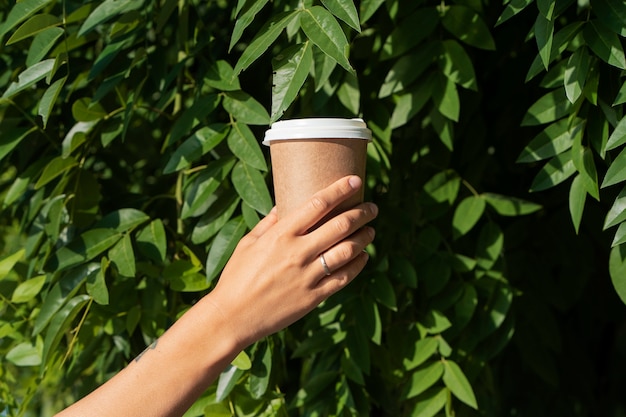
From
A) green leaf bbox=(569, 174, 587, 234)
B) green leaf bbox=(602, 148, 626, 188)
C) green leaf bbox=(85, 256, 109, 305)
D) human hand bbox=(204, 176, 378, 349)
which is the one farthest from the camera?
green leaf bbox=(85, 256, 109, 305)

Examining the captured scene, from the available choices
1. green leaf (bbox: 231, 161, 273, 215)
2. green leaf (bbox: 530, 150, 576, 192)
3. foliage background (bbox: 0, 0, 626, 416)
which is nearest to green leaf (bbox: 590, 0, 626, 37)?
foliage background (bbox: 0, 0, 626, 416)

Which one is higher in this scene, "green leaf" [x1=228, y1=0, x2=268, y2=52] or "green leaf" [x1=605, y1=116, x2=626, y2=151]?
"green leaf" [x1=228, y1=0, x2=268, y2=52]

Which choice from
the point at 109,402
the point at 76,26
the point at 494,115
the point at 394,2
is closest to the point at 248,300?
the point at 109,402

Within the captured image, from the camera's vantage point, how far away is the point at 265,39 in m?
1.16

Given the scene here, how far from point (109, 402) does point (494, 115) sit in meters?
1.21

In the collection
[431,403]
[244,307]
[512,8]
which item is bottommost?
[431,403]

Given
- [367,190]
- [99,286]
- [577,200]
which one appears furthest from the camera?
[367,190]

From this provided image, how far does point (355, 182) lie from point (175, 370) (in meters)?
0.34

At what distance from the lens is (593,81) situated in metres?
1.24

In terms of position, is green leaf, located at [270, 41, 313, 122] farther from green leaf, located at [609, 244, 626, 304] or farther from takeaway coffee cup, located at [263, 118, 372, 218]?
green leaf, located at [609, 244, 626, 304]

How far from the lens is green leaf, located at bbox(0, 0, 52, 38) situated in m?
1.32

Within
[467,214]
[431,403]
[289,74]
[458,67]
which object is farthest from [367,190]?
[289,74]

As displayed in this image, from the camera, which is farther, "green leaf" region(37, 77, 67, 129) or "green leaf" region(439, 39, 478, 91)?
"green leaf" region(439, 39, 478, 91)

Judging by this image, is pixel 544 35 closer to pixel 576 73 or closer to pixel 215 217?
pixel 576 73
